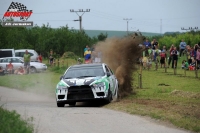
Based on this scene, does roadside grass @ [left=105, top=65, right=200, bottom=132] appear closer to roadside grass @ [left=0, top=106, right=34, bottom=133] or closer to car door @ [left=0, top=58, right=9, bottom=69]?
roadside grass @ [left=0, top=106, right=34, bottom=133]

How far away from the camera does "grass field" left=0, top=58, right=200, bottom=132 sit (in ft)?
51.3

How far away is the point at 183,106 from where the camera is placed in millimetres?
18250

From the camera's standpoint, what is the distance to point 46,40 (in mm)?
66750

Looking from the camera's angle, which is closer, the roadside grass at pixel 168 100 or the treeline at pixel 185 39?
the roadside grass at pixel 168 100

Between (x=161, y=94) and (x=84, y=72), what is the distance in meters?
4.79

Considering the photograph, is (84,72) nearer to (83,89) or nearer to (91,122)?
(83,89)

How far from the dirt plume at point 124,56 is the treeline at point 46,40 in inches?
1395

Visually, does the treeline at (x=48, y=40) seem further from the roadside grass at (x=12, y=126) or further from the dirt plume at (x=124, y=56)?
the roadside grass at (x=12, y=126)

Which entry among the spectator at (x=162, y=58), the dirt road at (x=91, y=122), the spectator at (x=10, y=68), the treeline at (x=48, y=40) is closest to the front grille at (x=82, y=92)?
the dirt road at (x=91, y=122)

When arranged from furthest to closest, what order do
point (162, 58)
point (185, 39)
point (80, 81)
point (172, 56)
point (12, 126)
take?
point (185, 39) → point (162, 58) → point (172, 56) → point (80, 81) → point (12, 126)

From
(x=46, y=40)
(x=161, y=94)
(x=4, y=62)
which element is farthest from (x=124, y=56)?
(x=46, y=40)

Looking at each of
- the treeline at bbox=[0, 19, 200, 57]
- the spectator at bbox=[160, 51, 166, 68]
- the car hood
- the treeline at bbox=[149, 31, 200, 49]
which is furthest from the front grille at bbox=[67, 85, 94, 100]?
the treeline at bbox=[149, 31, 200, 49]

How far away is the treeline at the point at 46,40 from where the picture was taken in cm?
6481

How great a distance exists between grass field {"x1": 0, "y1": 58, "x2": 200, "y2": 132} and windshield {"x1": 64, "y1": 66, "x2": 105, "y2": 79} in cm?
145
